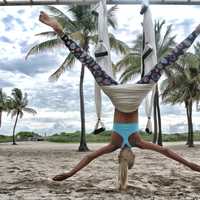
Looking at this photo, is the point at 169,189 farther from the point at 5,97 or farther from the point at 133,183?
the point at 5,97

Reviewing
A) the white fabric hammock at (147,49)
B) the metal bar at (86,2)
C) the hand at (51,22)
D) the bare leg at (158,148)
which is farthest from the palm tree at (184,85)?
the hand at (51,22)

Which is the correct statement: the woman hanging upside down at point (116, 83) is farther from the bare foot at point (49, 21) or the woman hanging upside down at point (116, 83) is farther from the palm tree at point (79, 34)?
the palm tree at point (79, 34)

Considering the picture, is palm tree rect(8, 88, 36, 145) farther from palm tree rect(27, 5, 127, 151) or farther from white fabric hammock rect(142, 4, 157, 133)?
white fabric hammock rect(142, 4, 157, 133)

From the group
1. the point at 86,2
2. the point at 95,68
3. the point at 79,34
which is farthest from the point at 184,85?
the point at 95,68

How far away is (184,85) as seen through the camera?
A: 2614cm

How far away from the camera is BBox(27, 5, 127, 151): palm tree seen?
65.3ft

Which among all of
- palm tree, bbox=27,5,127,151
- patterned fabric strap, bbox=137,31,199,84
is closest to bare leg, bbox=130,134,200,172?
patterned fabric strap, bbox=137,31,199,84

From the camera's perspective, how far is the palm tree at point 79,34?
65.3ft

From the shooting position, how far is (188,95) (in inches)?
1038

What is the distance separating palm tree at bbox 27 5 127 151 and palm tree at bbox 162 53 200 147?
4.96 metres

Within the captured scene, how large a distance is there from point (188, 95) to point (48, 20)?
69.8 feet

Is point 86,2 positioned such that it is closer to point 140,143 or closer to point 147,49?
point 147,49

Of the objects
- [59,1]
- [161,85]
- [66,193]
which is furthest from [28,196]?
[161,85]

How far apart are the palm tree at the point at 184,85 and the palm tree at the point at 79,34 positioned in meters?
4.96
